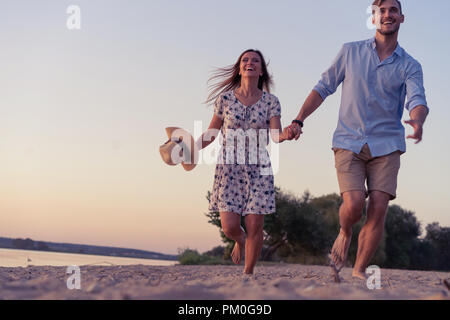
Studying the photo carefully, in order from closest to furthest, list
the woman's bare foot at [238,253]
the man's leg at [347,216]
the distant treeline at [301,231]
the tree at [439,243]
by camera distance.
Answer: the man's leg at [347,216] → the woman's bare foot at [238,253] → the distant treeline at [301,231] → the tree at [439,243]

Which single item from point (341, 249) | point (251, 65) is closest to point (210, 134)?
point (251, 65)

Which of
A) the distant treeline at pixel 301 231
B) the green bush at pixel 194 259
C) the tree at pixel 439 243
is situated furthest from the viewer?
the tree at pixel 439 243

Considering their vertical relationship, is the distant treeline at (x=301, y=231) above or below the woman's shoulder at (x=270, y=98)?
below

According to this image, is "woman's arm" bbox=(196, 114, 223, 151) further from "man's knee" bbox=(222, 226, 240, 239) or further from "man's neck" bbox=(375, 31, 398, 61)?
"man's neck" bbox=(375, 31, 398, 61)

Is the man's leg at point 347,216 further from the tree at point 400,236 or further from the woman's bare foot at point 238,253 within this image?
the tree at point 400,236

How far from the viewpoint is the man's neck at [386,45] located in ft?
18.7

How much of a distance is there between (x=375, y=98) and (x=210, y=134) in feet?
6.55

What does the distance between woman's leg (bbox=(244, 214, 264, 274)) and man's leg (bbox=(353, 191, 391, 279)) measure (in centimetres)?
116

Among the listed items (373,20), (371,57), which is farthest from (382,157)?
(373,20)

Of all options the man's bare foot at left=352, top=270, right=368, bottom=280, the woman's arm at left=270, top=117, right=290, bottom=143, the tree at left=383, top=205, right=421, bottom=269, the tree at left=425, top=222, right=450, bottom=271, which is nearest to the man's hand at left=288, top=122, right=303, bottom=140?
the woman's arm at left=270, top=117, right=290, bottom=143

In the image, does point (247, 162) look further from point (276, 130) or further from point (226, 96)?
point (226, 96)

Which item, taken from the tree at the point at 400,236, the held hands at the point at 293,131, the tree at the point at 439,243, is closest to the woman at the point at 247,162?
the held hands at the point at 293,131

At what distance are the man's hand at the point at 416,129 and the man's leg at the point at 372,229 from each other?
2.68 ft
